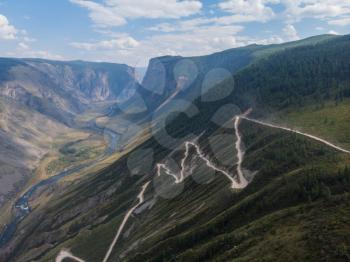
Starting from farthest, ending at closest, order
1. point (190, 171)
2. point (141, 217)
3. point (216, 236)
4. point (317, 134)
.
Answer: point (190, 171), point (141, 217), point (317, 134), point (216, 236)

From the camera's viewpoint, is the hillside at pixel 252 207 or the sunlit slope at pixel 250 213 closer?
the hillside at pixel 252 207

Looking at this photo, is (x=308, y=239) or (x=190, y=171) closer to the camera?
(x=308, y=239)

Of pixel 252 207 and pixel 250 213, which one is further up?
pixel 252 207

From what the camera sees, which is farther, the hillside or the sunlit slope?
the sunlit slope

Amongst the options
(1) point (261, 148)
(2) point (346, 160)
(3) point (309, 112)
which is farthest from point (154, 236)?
(3) point (309, 112)

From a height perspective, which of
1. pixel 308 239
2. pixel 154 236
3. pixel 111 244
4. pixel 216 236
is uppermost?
pixel 308 239

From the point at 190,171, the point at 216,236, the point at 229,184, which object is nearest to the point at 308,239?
the point at 216,236

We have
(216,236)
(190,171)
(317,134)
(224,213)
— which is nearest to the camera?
(216,236)

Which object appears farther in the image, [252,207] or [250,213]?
[252,207]

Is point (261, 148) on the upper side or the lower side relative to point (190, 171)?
upper

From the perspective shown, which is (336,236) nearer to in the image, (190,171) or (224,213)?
(224,213)
